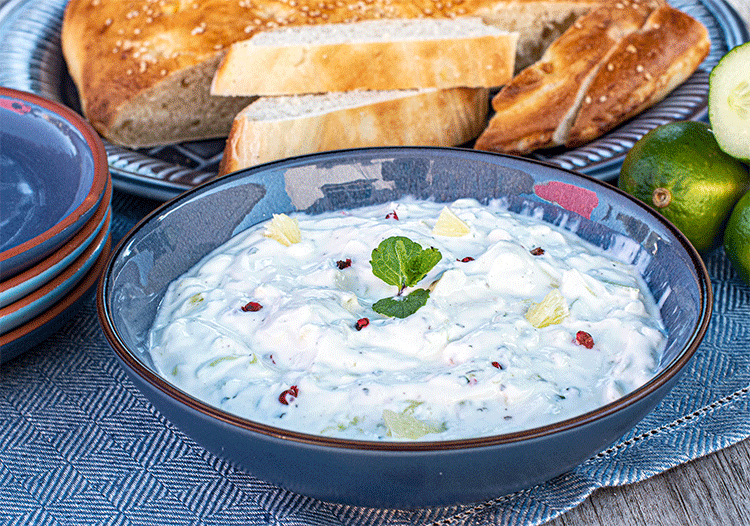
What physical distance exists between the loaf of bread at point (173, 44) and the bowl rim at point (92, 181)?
0.87 m

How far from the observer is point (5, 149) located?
2.55 meters

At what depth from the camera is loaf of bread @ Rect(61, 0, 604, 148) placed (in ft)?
11.2

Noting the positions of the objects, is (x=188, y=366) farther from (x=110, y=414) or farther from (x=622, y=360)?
(x=622, y=360)

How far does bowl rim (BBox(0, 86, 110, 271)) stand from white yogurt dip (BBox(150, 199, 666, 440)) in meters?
0.34

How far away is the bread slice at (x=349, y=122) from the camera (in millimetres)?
3010

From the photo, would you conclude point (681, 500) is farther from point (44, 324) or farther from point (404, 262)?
point (44, 324)

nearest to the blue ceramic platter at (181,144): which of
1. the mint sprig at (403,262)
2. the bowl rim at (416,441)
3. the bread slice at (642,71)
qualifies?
the bread slice at (642,71)

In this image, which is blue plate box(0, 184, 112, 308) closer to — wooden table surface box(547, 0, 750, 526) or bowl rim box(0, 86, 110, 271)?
bowl rim box(0, 86, 110, 271)

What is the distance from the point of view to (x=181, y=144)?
11.6 feet

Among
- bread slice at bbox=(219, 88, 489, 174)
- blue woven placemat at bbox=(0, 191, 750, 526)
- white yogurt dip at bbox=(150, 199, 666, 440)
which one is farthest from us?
bread slice at bbox=(219, 88, 489, 174)

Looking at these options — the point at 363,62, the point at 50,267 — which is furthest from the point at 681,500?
the point at 363,62

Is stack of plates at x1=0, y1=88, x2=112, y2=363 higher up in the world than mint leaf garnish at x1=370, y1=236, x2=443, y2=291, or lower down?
lower down

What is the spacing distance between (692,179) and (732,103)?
0.85 feet

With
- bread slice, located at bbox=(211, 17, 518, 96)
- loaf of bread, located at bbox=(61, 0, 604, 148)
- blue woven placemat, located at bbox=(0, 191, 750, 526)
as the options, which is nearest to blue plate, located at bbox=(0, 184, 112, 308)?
blue woven placemat, located at bbox=(0, 191, 750, 526)
